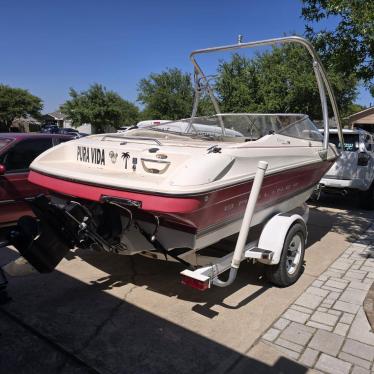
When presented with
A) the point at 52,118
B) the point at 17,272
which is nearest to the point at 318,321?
the point at 17,272

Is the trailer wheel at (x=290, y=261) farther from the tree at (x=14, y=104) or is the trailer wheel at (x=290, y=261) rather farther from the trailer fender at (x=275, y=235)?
the tree at (x=14, y=104)

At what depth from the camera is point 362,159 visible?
8.30 meters

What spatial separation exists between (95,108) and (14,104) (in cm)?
1207

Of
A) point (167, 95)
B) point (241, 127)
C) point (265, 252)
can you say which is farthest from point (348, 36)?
point (167, 95)

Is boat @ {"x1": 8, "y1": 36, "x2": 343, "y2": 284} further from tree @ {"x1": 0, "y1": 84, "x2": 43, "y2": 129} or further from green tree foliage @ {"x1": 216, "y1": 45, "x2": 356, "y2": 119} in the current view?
tree @ {"x1": 0, "y1": 84, "x2": 43, "y2": 129}

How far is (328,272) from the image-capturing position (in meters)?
4.97

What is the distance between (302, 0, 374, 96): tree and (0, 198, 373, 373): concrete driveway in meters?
3.11

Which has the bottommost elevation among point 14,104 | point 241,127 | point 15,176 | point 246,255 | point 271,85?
point 246,255

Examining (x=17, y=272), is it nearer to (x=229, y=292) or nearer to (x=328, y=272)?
(x=229, y=292)

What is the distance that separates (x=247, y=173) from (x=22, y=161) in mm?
3748

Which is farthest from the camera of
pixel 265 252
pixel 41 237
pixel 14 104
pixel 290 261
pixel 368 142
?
pixel 14 104

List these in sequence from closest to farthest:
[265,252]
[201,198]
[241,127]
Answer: [201,198] → [265,252] → [241,127]

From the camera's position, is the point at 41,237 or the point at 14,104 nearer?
the point at 41,237

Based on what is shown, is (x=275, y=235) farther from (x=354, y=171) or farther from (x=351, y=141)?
(x=351, y=141)
